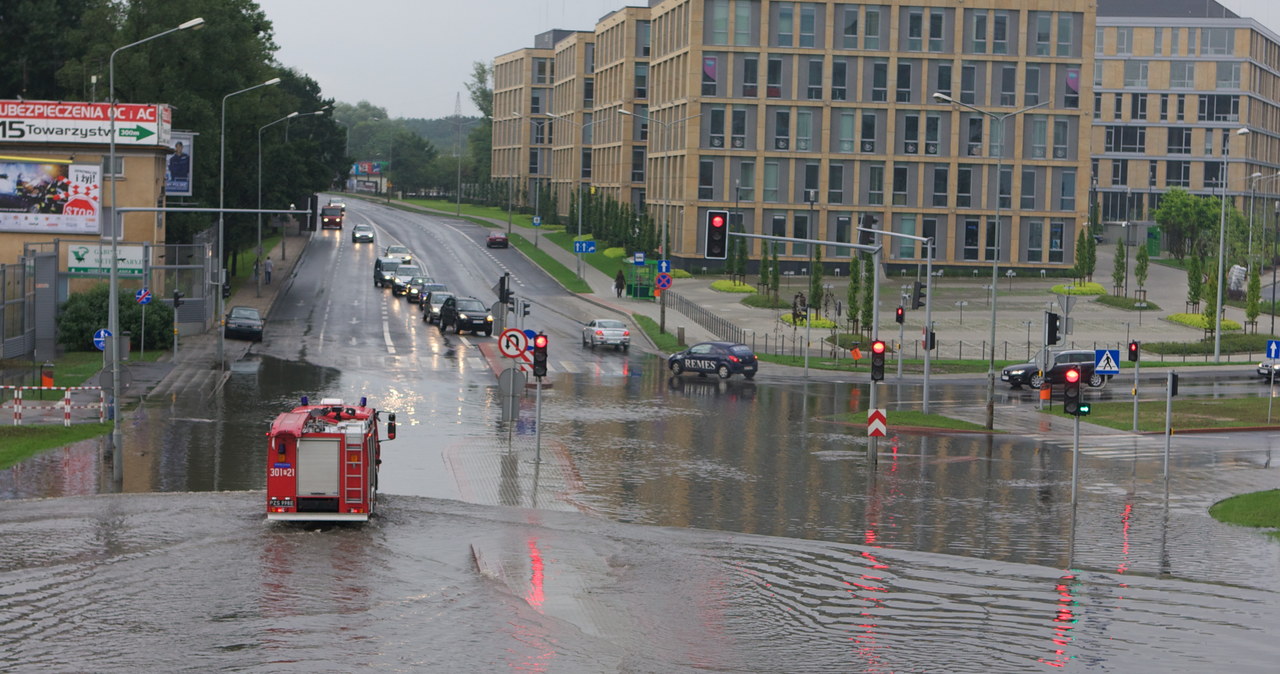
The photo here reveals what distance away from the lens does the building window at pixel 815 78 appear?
94.5m

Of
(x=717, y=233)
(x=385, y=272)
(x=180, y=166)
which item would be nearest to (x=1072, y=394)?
(x=717, y=233)

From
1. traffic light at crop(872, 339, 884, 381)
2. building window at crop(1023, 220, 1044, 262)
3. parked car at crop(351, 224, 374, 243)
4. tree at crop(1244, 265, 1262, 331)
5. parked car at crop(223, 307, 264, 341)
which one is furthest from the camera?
parked car at crop(351, 224, 374, 243)

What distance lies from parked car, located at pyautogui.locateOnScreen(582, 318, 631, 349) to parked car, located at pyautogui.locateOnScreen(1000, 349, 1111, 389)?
16175mm

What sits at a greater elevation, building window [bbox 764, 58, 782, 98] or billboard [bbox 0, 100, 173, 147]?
building window [bbox 764, 58, 782, 98]

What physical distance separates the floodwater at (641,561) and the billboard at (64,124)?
1212 inches

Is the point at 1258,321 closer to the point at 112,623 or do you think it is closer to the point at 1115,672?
the point at 1115,672

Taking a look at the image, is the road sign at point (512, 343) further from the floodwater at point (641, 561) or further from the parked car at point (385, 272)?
the parked car at point (385, 272)

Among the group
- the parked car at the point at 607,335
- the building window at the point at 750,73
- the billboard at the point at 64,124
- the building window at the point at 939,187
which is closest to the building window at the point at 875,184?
the building window at the point at 939,187

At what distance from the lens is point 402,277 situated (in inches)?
3194

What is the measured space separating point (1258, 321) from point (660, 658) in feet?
224

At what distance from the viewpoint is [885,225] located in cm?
9644

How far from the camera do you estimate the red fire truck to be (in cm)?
2258

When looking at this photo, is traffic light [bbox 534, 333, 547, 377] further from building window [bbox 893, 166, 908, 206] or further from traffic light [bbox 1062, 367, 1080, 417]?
building window [bbox 893, 166, 908, 206]

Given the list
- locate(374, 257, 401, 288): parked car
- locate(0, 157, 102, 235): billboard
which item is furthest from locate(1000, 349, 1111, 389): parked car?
locate(374, 257, 401, 288): parked car
